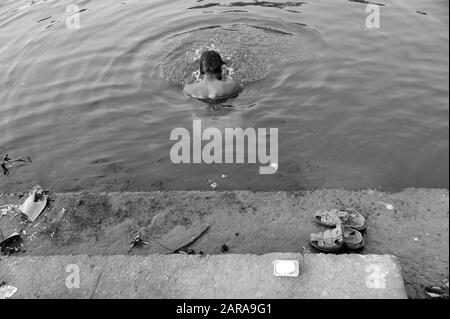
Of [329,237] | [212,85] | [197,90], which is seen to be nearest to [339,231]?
[329,237]

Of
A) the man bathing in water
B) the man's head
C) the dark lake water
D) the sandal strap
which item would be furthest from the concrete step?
the man's head

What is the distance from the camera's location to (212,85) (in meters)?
7.62

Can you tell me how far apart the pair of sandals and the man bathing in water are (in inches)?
134

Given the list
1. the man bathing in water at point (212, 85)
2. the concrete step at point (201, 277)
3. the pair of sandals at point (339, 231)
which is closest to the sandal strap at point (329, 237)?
the pair of sandals at point (339, 231)

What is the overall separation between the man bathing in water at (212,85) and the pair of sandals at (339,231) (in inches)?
134

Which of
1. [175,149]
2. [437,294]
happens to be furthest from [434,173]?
[175,149]

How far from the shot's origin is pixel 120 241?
510 centimetres

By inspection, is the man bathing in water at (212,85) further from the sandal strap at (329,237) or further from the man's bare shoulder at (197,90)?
the sandal strap at (329,237)

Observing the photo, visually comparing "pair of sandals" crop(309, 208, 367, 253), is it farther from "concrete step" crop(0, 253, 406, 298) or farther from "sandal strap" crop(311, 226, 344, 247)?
"concrete step" crop(0, 253, 406, 298)

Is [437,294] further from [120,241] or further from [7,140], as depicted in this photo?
[7,140]

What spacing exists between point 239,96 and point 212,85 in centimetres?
51

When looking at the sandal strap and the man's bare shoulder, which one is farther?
the man's bare shoulder

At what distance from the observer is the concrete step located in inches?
158

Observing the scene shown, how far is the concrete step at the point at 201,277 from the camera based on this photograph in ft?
13.1
